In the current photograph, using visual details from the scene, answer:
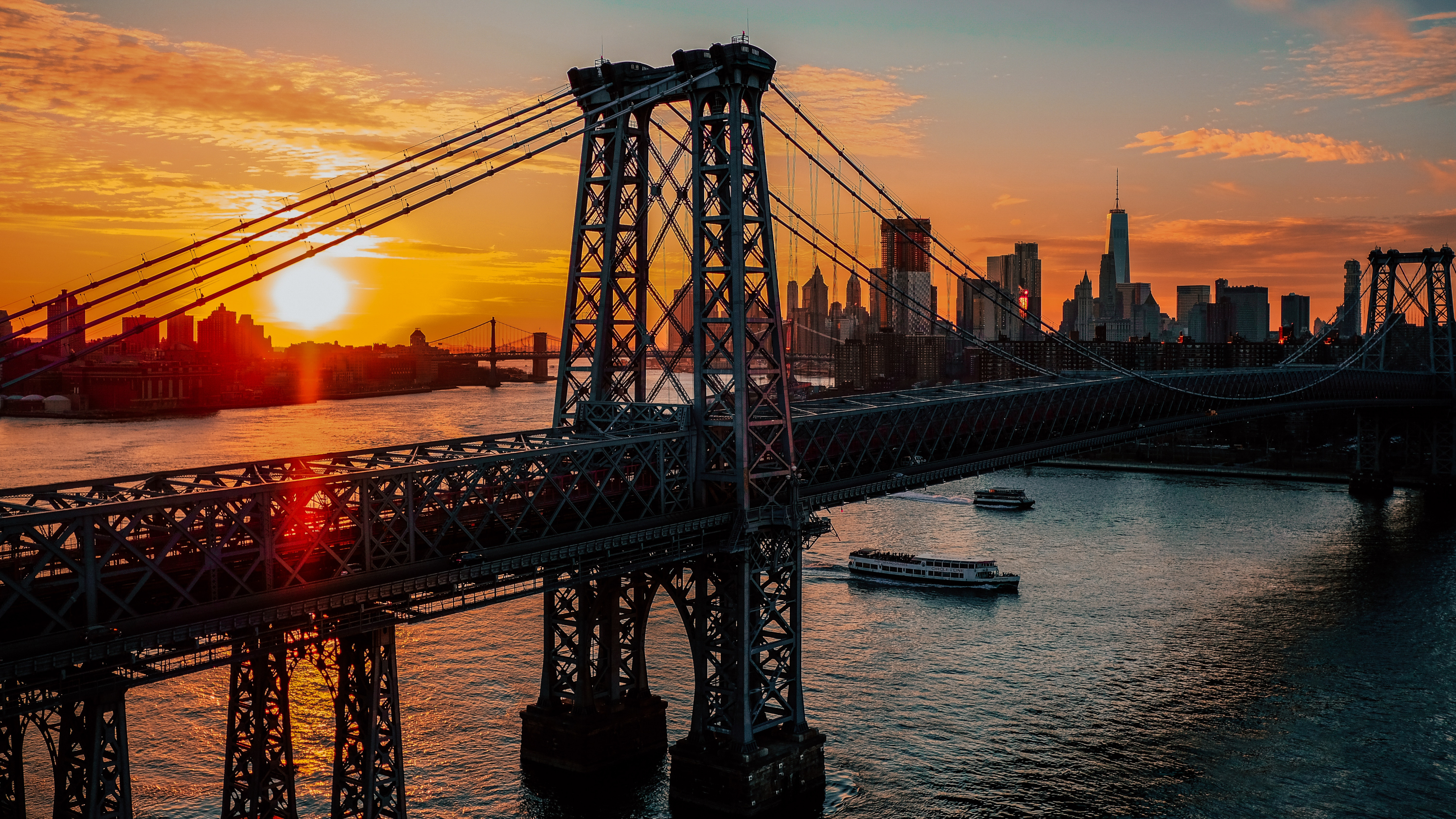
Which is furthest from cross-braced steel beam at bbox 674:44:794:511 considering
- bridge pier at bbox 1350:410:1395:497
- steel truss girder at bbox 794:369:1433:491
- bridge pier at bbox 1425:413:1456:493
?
bridge pier at bbox 1425:413:1456:493

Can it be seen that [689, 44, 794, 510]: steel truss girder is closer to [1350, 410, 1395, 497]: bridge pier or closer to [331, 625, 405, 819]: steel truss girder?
[331, 625, 405, 819]: steel truss girder

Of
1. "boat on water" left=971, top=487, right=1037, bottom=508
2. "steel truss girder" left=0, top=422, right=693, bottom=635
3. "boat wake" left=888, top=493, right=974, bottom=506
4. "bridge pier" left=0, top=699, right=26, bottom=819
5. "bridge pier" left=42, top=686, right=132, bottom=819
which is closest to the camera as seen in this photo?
"bridge pier" left=42, top=686, right=132, bottom=819

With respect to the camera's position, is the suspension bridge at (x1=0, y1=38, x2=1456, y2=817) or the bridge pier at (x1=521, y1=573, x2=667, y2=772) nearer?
the suspension bridge at (x1=0, y1=38, x2=1456, y2=817)

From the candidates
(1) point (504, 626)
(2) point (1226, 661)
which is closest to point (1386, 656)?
(2) point (1226, 661)

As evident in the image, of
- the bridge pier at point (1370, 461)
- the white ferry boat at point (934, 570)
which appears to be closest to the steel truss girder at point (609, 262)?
the white ferry boat at point (934, 570)

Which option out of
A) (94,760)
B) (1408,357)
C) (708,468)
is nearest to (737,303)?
(708,468)

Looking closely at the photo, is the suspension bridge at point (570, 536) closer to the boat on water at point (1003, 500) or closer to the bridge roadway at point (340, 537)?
the bridge roadway at point (340, 537)
